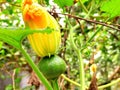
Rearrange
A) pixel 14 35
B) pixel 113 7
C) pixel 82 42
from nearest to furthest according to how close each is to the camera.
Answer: pixel 14 35
pixel 113 7
pixel 82 42

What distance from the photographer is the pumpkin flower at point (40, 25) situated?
512 millimetres

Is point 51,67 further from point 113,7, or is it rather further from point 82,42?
point 82,42

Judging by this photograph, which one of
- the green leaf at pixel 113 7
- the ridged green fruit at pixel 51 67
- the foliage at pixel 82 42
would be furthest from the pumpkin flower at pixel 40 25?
the foliage at pixel 82 42

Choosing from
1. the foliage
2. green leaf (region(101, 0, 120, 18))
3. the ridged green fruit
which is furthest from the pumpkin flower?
the foliage

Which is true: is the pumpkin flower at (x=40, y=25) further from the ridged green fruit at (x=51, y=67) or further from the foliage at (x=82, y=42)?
the foliage at (x=82, y=42)

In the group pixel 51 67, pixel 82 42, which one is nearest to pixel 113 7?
pixel 51 67

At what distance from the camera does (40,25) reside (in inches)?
20.6

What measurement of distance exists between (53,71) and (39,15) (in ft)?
0.35

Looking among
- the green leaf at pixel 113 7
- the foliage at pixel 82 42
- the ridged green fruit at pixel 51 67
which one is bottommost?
the foliage at pixel 82 42

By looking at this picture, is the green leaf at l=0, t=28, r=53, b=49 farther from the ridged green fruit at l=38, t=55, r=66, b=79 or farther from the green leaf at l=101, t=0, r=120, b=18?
the green leaf at l=101, t=0, r=120, b=18

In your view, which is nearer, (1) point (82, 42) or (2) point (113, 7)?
(2) point (113, 7)

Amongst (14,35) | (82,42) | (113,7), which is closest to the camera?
(14,35)

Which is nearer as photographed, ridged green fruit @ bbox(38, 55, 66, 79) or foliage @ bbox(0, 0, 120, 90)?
ridged green fruit @ bbox(38, 55, 66, 79)

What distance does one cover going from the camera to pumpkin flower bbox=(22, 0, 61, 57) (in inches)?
20.2
